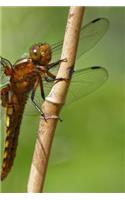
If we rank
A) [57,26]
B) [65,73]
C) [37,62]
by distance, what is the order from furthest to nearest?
[57,26] < [37,62] < [65,73]

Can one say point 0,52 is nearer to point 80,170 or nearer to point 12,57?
point 12,57

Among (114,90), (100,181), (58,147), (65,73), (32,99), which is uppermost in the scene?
(65,73)

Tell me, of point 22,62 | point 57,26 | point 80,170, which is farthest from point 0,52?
point 80,170

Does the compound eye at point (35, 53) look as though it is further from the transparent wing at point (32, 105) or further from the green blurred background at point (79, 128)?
the green blurred background at point (79, 128)

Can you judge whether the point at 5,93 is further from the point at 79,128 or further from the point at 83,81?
the point at 79,128

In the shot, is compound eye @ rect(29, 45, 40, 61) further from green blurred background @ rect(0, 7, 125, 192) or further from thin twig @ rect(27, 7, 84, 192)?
thin twig @ rect(27, 7, 84, 192)

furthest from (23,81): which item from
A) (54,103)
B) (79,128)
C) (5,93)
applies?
(79,128)

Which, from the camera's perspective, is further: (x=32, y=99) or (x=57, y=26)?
(x=57, y=26)

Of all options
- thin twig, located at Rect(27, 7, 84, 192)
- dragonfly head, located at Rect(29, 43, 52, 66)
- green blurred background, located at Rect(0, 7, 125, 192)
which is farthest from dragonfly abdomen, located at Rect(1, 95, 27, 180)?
thin twig, located at Rect(27, 7, 84, 192)
